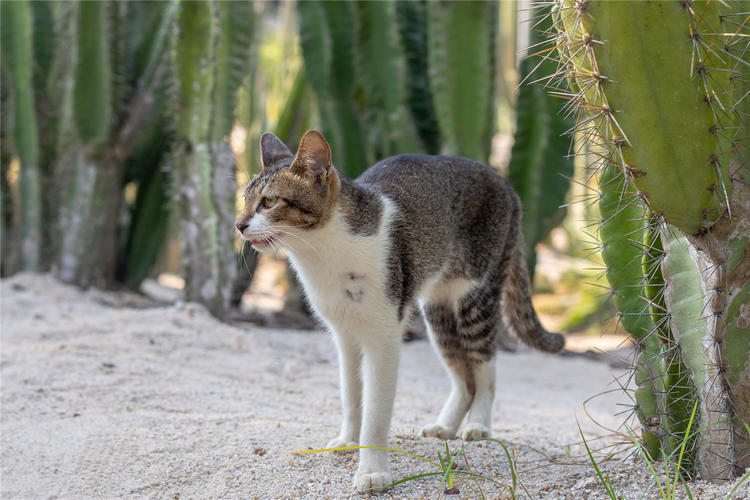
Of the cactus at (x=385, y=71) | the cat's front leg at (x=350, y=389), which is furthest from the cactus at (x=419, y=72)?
the cat's front leg at (x=350, y=389)

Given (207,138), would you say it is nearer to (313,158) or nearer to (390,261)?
(313,158)

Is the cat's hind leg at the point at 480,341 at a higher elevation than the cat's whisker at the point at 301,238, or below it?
below

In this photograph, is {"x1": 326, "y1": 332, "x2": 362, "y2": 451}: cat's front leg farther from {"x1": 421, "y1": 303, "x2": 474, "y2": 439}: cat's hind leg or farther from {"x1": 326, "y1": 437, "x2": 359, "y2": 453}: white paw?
{"x1": 421, "y1": 303, "x2": 474, "y2": 439}: cat's hind leg

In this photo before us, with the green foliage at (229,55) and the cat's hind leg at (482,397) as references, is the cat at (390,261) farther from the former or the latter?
the green foliage at (229,55)

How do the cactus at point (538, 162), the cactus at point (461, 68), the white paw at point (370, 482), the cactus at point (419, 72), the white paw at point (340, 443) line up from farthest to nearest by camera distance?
the cactus at point (419, 72) → the cactus at point (538, 162) → the cactus at point (461, 68) → the white paw at point (340, 443) → the white paw at point (370, 482)

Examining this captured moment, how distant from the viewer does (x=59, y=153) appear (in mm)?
5723

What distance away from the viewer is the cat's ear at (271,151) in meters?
2.96

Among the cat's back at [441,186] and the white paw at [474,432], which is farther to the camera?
the white paw at [474,432]

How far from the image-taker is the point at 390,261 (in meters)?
2.62

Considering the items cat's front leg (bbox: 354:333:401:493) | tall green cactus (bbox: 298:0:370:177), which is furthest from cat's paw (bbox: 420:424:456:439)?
tall green cactus (bbox: 298:0:370:177)

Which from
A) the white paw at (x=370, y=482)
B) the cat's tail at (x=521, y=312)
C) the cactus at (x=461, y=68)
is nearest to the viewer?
the white paw at (x=370, y=482)

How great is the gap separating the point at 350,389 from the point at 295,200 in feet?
2.55

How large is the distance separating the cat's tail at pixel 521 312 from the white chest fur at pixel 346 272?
3.34 feet

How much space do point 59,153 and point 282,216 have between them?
12.6 feet
